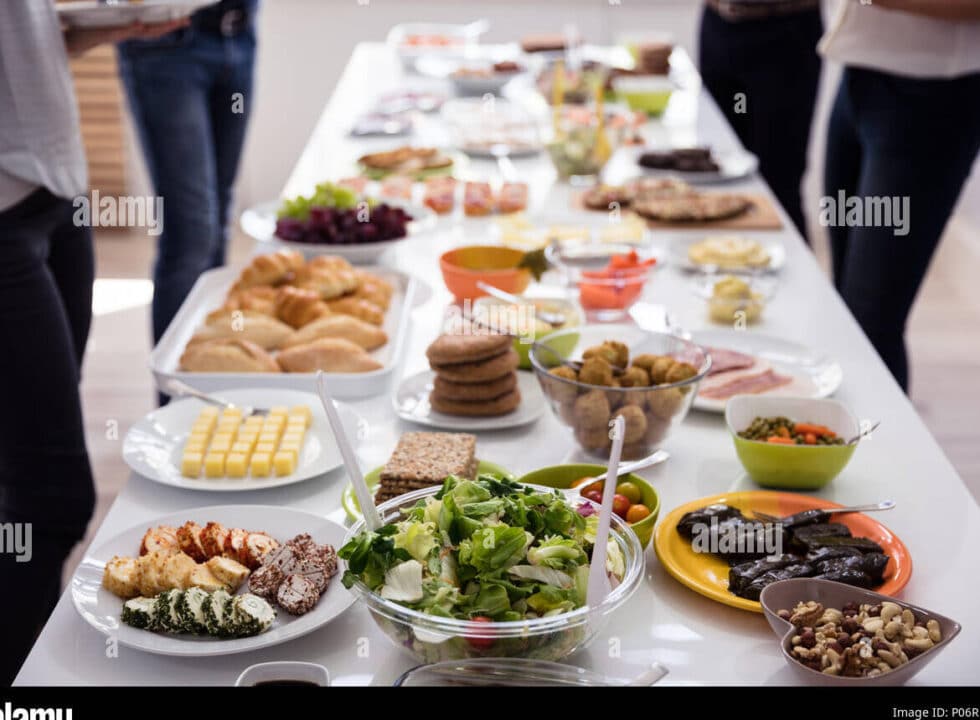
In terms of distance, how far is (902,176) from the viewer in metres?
2.20

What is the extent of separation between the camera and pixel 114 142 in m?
5.19

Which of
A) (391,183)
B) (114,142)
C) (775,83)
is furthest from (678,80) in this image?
(114,142)

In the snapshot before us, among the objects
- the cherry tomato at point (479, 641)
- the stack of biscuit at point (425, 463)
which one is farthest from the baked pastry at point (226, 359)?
the cherry tomato at point (479, 641)

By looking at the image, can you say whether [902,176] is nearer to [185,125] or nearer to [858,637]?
[858,637]

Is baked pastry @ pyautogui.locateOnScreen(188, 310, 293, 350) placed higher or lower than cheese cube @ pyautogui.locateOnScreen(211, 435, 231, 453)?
lower

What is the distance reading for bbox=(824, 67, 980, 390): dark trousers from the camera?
7.03 ft

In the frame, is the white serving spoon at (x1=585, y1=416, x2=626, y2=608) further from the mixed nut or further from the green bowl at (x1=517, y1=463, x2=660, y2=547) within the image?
the green bowl at (x1=517, y1=463, x2=660, y2=547)

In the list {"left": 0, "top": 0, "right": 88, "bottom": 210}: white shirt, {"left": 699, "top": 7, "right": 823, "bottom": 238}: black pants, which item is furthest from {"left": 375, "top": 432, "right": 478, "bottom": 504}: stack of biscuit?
{"left": 699, "top": 7, "right": 823, "bottom": 238}: black pants

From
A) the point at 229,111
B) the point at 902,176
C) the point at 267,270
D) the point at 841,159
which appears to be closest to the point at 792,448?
the point at 267,270

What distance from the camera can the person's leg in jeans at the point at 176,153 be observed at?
8.95 ft

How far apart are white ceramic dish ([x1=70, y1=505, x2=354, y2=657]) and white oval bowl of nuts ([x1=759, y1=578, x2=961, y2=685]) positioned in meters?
0.40

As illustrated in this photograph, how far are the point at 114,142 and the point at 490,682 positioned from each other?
4.76 meters

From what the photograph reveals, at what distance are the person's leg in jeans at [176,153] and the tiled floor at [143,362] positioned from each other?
1.35 feet

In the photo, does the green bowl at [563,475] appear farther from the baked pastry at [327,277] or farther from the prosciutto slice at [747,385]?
the baked pastry at [327,277]
